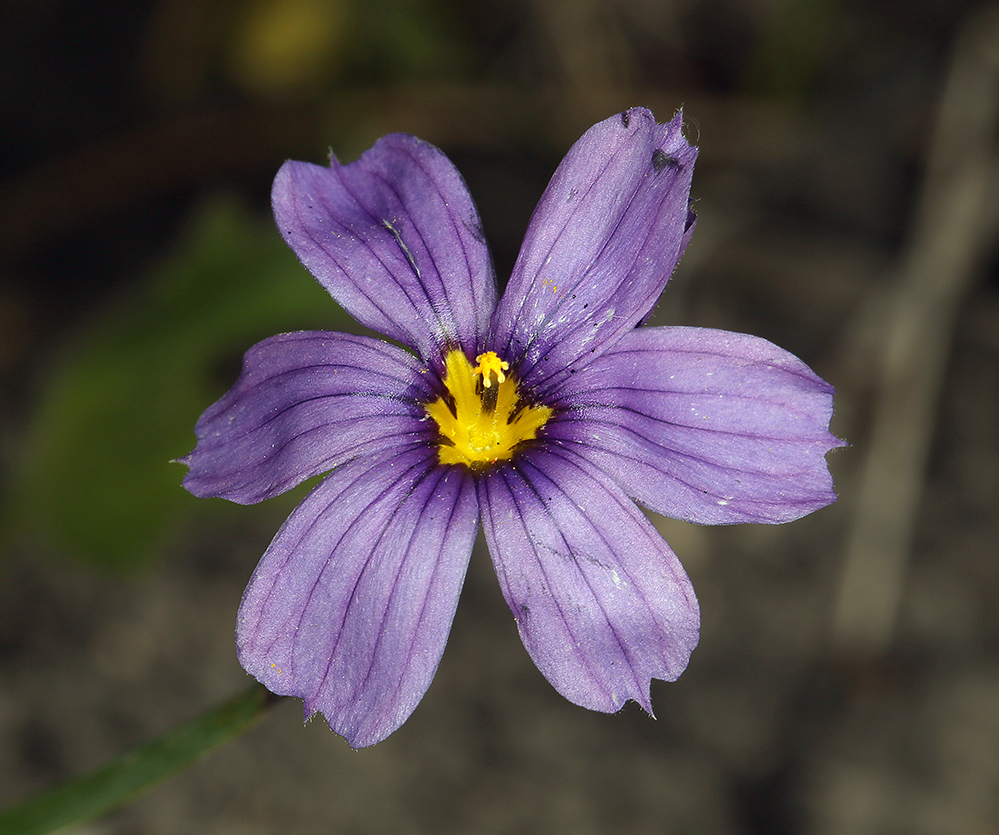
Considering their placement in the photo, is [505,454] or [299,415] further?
[505,454]

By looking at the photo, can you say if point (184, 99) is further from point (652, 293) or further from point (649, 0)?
point (652, 293)

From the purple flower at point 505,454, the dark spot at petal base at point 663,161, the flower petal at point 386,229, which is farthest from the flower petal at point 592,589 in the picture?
the dark spot at petal base at point 663,161

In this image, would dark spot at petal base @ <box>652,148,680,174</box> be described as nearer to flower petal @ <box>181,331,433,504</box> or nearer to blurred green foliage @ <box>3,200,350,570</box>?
flower petal @ <box>181,331,433,504</box>

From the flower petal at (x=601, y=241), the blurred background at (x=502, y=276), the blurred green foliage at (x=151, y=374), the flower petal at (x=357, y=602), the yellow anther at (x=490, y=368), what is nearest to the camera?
the flower petal at (x=357, y=602)

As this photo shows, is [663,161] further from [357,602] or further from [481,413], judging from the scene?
[357,602]

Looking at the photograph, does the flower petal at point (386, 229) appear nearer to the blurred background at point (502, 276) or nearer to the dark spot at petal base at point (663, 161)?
the dark spot at petal base at point (663, 161)

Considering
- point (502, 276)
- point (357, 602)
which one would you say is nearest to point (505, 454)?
point (357, 602)

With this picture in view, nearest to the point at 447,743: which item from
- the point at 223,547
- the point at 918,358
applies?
the point at 223,547
